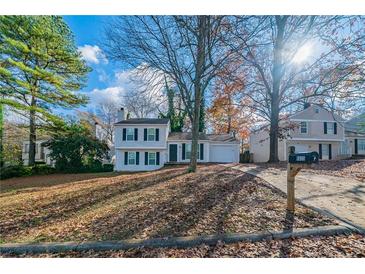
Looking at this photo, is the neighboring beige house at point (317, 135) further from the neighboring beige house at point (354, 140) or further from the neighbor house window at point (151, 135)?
the neighbor house window at point (151, 135)

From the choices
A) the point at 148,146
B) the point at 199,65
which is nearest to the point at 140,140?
the point at 148,146

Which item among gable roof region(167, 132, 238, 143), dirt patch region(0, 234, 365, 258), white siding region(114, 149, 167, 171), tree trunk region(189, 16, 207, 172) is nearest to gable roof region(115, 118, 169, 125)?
gable roof region(167, 132, 238, 143)

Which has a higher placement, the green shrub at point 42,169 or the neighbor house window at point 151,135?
the neighbor house window at point 151,135

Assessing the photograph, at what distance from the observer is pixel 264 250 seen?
8.04 feet

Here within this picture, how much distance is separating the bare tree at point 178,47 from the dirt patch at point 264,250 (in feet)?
17.3

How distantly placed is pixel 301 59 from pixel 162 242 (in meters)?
11.1

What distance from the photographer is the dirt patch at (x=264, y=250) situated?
2.41 m

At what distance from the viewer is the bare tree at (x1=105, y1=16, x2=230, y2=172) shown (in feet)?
25.5

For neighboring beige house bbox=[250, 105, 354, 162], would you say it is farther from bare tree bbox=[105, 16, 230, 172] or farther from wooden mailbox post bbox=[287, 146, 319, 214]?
wooden mailbox post bbox=[287, 146, 319, 214]

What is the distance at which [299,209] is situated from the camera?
354 centimetres

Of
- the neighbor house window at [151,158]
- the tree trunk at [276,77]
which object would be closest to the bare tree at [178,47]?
the tree trunk at [276,77]

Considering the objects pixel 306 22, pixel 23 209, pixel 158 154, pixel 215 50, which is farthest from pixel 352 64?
pixel 158 154

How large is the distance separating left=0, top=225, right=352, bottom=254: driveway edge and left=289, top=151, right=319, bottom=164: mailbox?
851 mm

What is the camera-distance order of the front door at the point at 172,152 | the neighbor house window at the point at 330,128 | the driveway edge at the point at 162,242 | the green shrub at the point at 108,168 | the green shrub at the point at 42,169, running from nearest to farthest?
the driveway edge at the point at 162,242 < the green shrub at the point at 42,169 < the green shrub at the point at 108,168 < the front door at the point at 172,152 < the neighbor house window at the point at 330,128
